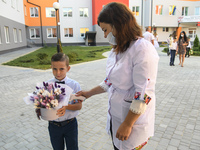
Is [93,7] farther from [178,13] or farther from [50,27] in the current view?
[178,13]

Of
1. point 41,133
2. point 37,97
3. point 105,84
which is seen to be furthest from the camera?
point 41,133

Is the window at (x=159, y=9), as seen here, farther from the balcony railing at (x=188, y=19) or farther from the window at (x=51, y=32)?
the window at (x=51, y=32)

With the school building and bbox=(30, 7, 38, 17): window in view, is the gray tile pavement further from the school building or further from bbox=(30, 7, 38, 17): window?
bbox=(30, 7, 38, 17): window

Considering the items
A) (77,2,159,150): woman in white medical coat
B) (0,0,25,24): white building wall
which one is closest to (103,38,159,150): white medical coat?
(77,2,159,150): woman in white medical coat

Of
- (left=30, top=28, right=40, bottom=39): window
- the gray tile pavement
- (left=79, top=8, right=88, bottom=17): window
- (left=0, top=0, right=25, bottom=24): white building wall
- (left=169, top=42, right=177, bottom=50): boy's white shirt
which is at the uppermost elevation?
(left=79, top=8, right=88, bottom=17): window

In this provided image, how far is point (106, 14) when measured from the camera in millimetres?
1496

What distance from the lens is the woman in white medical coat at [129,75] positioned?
4.60 feet

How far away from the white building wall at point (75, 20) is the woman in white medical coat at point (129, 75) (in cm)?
3413

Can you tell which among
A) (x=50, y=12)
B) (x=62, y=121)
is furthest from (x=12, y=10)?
(x=62, y=121)

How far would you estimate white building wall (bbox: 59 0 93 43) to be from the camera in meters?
33.9

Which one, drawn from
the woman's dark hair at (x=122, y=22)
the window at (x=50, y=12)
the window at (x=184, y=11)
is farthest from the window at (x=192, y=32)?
the woman's dark hair at (x=122, y=22)

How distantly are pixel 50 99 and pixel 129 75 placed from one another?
0.74 metres

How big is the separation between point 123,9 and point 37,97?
3.57ft

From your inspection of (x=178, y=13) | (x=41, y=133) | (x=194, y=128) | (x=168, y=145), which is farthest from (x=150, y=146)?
(x=178, y=13)
